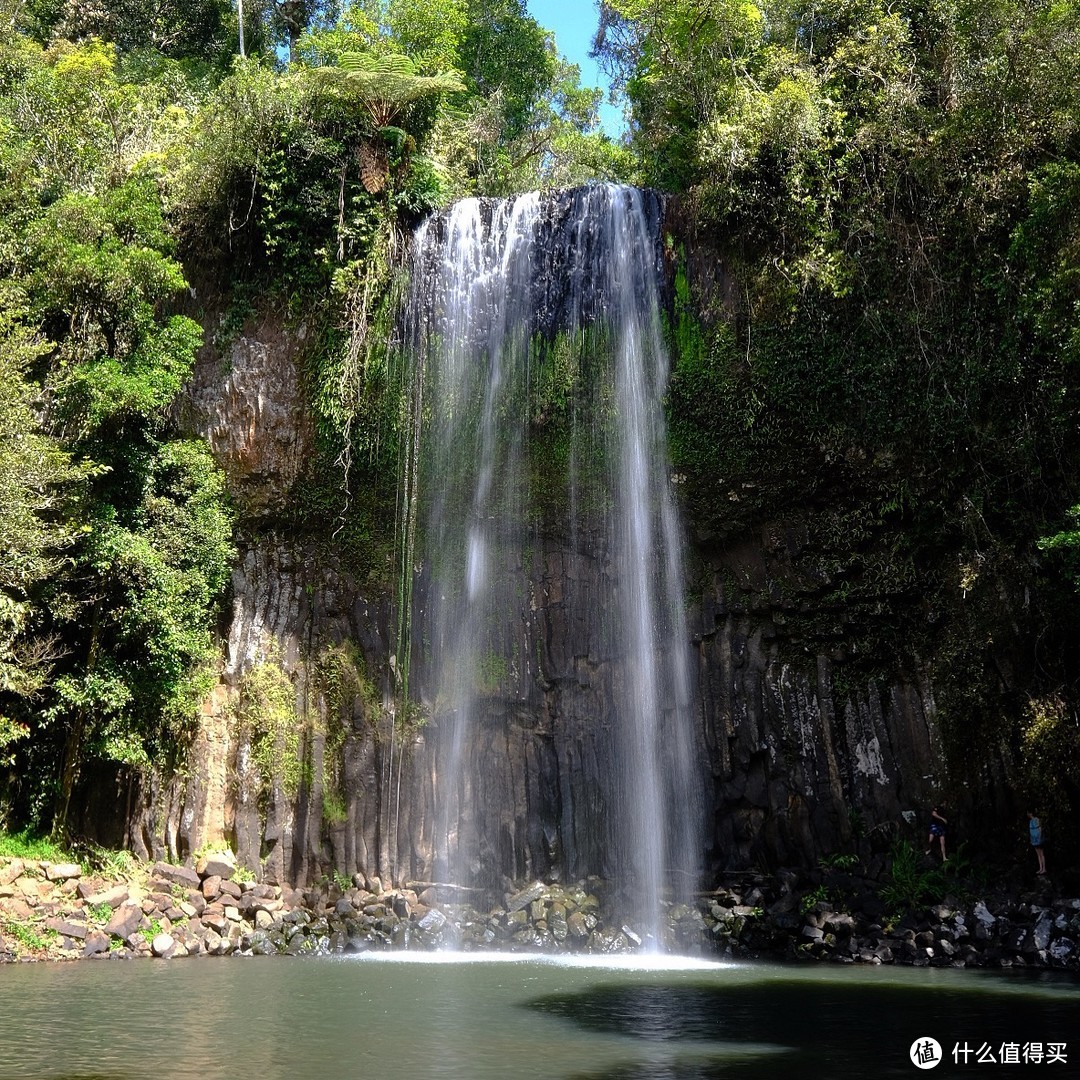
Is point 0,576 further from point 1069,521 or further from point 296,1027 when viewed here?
point 1069,521

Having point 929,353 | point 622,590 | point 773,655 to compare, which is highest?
point 929,353

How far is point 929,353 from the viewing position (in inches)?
657

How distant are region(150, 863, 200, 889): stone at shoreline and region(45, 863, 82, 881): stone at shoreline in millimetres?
1135

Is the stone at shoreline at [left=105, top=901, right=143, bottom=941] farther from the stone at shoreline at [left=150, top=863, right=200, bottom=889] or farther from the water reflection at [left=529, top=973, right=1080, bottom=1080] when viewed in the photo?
the water reflection at [left=529, top=973, right=1080, bottom=1080]

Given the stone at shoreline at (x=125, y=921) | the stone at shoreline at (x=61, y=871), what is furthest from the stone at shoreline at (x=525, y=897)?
the stone at shoreline at (x=61, y=871)

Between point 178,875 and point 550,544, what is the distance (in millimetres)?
7898

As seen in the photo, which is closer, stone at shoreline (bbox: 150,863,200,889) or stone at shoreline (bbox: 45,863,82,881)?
stone at shoreline (bbox: 45,863,82,881)

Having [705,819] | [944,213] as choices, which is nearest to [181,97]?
[944,213]

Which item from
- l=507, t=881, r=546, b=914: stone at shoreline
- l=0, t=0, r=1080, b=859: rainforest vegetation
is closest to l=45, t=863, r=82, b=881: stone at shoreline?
l=0, t=0, r=1080, b=859: rainforest vegetation

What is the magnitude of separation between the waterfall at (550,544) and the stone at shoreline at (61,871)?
17.5 ft

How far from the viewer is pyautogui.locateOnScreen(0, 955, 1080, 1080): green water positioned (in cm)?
734

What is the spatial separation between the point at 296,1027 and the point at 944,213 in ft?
49.8

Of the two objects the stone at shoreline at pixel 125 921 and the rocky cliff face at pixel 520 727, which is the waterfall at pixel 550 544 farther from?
the stone at shoreline at pixel 125 921

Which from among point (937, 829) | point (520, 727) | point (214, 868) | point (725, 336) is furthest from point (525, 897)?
point (725, 336)
